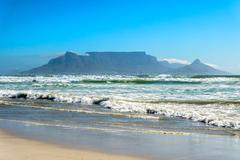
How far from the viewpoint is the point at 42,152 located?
8.96m

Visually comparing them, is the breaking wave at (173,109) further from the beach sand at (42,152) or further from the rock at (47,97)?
the beach sand at (42,152)

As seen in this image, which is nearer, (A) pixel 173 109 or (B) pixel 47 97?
(A) pixel 173 109

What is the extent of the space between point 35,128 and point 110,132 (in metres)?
2.37

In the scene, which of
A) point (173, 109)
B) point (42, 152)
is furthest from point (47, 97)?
point (42, 152)

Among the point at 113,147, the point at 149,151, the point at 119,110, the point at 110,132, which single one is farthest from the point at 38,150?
the point at 119,110

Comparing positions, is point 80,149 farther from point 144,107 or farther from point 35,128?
point 144,107

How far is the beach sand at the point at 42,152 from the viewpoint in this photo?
27.8 ft

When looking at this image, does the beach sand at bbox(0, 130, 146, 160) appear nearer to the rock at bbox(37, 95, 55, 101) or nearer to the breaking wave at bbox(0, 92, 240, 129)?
the breaking wave at bbox(0, 92, 240, 129)

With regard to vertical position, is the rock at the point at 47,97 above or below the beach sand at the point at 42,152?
above

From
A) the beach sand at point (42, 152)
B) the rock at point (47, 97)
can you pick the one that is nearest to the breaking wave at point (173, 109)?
the rock at point (47, 97)

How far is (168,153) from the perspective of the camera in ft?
29.9

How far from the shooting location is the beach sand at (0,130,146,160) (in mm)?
8461

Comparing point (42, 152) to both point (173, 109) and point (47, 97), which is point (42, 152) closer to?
point (173, 109)

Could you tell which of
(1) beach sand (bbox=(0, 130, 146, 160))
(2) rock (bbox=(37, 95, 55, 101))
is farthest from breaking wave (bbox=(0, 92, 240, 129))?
(1) beach sand (bbox=(0, 130, 146, 160))
